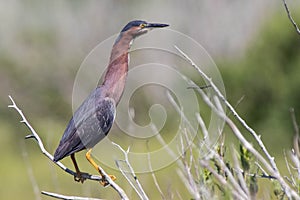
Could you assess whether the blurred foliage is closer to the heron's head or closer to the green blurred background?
the green blurred background

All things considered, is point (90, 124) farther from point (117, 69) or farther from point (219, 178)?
point (219, 178)

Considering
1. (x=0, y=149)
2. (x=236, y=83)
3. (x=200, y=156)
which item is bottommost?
(x=0, y=149)

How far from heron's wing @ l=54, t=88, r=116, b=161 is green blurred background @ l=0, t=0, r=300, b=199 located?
3.86 m

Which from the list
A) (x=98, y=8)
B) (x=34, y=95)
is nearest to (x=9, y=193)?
(x=34, y=95)

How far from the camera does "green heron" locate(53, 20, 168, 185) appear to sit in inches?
Result: 167

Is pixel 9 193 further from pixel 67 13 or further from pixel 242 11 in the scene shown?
pixel 67 13

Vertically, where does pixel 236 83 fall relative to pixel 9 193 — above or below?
above

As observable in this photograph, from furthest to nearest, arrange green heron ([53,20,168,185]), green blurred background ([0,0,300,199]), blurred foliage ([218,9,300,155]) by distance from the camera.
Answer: green blurred background ([0,0,300,199]) → blurred foliage ([218,9,300,155]) → green heron ([53,20,168,185])

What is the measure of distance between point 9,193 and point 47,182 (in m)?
0.80

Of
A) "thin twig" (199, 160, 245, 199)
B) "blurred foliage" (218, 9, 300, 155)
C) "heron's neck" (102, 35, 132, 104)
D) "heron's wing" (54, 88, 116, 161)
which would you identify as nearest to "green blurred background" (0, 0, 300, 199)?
"blurred foliage" (218, 9, 300, 155)

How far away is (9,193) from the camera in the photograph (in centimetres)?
1410

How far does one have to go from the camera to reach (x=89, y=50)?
2391 centimetres

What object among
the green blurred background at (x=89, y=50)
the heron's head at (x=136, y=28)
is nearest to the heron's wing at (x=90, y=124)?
the heron's head at (x=136, y=28)

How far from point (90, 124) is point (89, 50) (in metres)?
19.7
